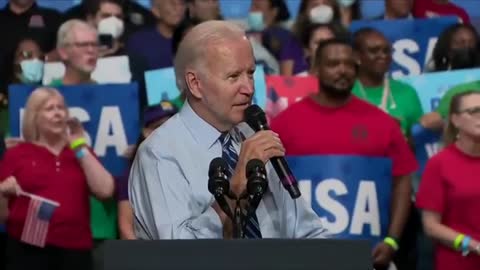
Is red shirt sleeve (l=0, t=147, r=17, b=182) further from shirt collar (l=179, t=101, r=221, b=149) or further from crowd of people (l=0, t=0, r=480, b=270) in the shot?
shirt collar (l=179, t=101, r=221, b=149)

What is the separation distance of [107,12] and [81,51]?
808 millimetres

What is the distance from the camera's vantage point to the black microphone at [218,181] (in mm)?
3146

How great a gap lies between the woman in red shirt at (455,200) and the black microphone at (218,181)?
306 centimetres

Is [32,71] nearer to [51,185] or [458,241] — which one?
[51,185]

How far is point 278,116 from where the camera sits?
6.64 meters

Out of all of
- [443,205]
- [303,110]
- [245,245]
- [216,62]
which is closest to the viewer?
[245,245]

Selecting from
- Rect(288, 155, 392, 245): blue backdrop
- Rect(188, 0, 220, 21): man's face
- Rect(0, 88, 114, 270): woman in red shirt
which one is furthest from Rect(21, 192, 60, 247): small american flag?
Rect(188, 0, 220, 21): man's face

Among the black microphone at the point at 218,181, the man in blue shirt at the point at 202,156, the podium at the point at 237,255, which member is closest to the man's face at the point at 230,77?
the man in blue shirt at the point at 202,156

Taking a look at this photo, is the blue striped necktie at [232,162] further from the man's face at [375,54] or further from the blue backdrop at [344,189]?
the man's face at [375,54]

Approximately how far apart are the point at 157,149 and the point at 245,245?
67cm

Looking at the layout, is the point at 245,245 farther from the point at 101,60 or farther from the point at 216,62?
the point at 101,60

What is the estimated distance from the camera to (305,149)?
6523 mm

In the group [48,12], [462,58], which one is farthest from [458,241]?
[48,12]

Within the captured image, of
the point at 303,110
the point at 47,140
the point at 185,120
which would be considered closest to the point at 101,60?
the point at 47,140
